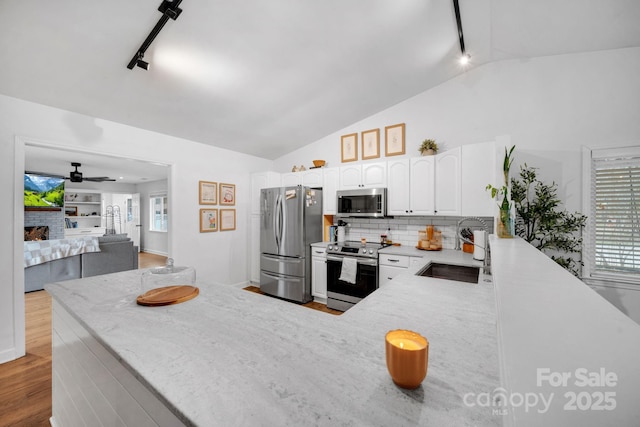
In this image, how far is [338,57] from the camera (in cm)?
252

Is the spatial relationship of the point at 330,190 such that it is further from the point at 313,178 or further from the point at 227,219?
the point at 227,219

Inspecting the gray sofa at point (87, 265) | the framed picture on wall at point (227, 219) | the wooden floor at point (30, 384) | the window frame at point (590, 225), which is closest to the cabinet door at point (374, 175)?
the window frame at point (590, 225)

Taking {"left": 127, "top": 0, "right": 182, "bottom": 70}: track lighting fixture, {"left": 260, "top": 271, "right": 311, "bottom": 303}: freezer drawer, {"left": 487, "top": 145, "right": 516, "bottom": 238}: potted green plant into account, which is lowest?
{"left": 260, "top": 271, "right": 311, "bottom": 303}: freezer drawer

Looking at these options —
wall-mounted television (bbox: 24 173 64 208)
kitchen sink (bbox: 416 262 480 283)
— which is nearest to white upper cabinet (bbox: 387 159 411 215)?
kitchen sink (bbox: 416 262 480 283)

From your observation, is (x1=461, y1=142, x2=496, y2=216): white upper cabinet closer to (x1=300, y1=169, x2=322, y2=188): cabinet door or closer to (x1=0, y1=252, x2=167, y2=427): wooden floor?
(x1=300, y1=169, x2=322, y2=188): cabinet door

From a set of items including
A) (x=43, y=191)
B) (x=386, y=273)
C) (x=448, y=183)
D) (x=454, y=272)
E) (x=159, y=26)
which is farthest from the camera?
(x=43, y=191)

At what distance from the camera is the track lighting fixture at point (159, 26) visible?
1736 millimetres

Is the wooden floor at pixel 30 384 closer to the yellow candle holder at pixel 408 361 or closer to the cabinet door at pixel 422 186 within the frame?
the yellow candle holder at pixel 408 361

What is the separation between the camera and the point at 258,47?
7.40 feet

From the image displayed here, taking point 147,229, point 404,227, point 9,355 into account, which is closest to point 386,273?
point 404,227

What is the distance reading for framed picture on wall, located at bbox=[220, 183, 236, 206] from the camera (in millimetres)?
4172

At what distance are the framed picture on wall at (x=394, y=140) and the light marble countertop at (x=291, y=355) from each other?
2.62 metres

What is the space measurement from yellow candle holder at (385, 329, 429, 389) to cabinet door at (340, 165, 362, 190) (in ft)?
10.1

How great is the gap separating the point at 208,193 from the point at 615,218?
4929 mm
